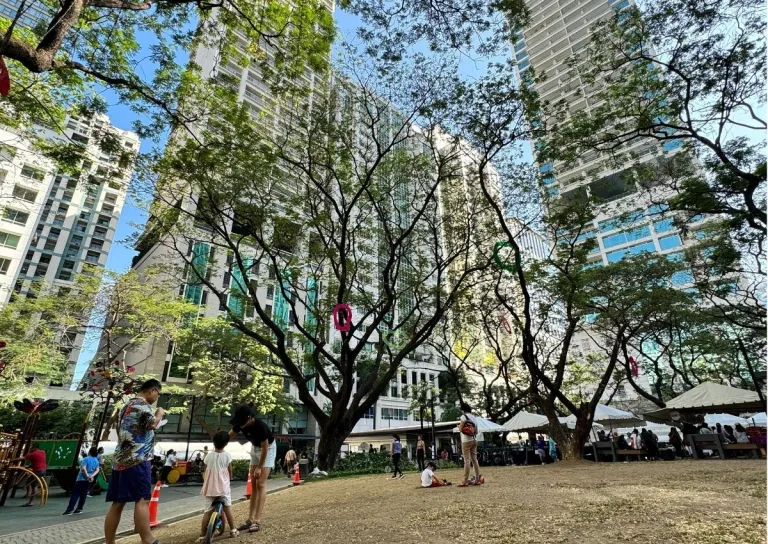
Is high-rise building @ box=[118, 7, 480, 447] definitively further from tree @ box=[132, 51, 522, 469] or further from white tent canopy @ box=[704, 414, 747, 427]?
white tent canopy @ box=[704, 414, 747, 427]

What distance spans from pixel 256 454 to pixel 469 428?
427 centimetres

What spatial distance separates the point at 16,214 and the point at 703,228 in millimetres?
51008

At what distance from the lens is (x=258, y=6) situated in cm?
973

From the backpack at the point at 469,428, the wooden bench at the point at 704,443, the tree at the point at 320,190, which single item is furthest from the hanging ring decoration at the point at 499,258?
the wooden bench at the point at 704,443

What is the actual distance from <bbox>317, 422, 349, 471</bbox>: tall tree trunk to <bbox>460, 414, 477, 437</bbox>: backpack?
6.77 metres

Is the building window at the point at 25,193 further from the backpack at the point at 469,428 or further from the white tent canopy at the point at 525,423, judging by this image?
the backpack at the point at 469,428

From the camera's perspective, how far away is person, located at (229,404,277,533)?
15.6ft

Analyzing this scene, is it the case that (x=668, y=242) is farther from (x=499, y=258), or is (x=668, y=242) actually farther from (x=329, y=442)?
(x=329, y=442)

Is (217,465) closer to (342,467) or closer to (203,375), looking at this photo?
(342,467)

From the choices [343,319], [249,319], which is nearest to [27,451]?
[343,319]

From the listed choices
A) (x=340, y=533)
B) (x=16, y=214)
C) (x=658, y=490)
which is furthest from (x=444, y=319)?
(x=16, y=214)

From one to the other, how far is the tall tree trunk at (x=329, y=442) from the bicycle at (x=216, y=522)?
29.7 feet

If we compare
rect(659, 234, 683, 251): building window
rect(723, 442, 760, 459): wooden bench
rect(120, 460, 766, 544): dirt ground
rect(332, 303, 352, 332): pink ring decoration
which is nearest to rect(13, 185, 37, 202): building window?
rect(332, 303, 352, 332): pink ring decoration

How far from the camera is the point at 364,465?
15070 millimetres
